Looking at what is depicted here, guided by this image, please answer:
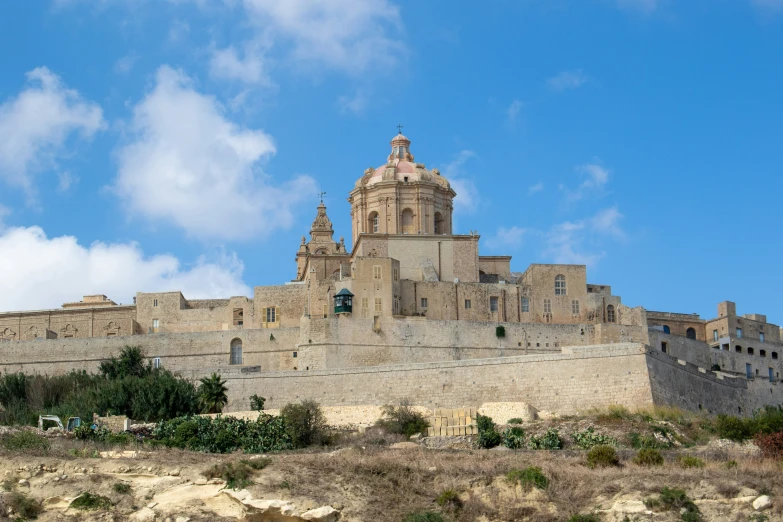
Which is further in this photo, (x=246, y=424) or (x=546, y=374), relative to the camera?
(x=546, y=374)

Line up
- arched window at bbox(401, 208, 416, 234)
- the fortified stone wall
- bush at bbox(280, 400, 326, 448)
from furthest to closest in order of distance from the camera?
arched window at bbox(401, 208, 416, 234), the fortified stone wall, bush at bbox(280, 400, 326, 448)

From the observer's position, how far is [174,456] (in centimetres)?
3136

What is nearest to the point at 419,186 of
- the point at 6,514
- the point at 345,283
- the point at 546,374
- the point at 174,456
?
the point at 345,283

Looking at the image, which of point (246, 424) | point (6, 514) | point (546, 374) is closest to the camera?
point (6, 514)

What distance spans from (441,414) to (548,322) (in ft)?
41.0

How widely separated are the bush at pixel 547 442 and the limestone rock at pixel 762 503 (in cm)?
1086

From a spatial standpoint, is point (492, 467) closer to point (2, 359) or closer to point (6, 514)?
point (6, 514)

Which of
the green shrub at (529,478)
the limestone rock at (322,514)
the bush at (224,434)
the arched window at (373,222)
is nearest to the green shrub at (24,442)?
the bush at (224,434)

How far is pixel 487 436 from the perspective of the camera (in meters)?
39.8

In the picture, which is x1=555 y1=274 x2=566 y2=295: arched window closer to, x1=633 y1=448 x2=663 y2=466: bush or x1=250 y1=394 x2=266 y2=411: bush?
x1=250 y1=394 x2=266 y2=411: bush

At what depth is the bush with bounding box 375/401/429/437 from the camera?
42.8 m

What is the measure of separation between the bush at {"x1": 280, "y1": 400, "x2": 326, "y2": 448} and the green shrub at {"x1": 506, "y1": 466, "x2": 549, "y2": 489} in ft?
37.6

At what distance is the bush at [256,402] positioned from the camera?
156 ft

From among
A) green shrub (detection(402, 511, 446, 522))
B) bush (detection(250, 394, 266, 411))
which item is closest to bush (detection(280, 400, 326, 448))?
bush (detection(250, 394, 266, 411))
